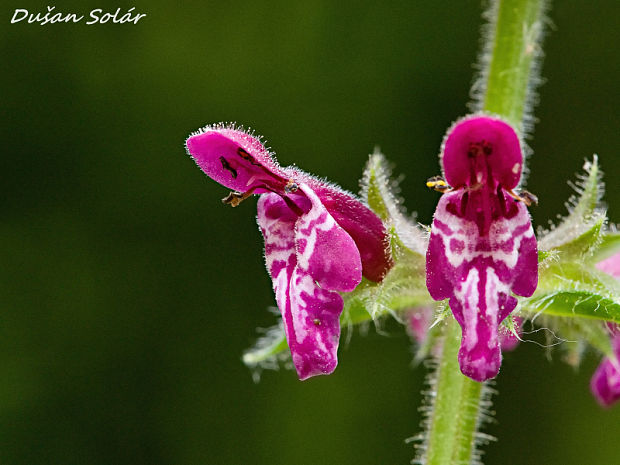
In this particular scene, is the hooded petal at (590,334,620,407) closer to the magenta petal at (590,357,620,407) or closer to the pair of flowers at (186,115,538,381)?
the magenta petal at (590,357,620,407)

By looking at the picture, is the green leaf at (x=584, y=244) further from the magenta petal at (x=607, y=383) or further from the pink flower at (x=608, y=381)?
the magenta petal at (x=607, y=383)

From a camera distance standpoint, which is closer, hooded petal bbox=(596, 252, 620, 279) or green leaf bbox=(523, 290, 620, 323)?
green leaf bbox=(523, 290, 620, 323)

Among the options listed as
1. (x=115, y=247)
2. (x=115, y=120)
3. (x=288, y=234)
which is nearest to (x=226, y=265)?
(x=115, y=247)

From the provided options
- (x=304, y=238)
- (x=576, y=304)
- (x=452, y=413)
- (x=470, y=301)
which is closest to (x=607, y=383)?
(x=452, y=413)

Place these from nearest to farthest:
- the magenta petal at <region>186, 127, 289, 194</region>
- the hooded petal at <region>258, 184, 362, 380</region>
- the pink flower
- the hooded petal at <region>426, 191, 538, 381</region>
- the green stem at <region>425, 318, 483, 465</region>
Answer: the hooded petal at <region>426, 191, 538, 381</region>
the hooded petal at <region>258, 184, 362, 380</region>
the magenta petal at <region>186, 127, 289, 194</region>
the green stem at <region>425, 318, 483, 465</region>
the pink flower

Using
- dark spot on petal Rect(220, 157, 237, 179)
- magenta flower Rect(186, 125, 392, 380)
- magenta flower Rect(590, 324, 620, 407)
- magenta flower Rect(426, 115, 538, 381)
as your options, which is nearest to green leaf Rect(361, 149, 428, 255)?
magenta flower Rect(186, 125, 392, 380)

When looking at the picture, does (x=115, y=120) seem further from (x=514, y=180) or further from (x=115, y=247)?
(x=514, y=180)
